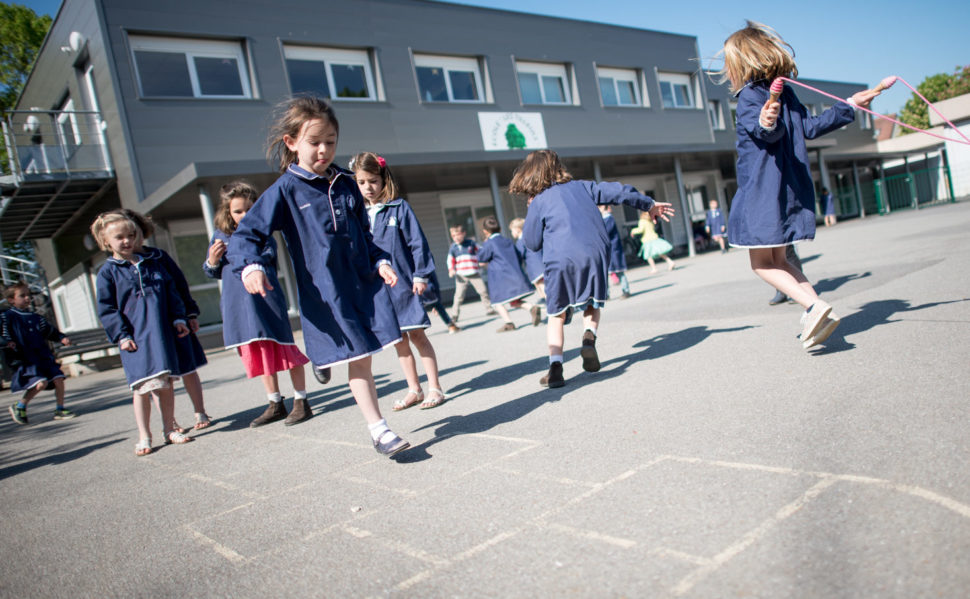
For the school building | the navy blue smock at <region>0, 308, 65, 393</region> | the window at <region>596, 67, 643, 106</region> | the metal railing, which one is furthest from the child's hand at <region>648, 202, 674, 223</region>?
the window at <region>596, 67, 643, 106</region>

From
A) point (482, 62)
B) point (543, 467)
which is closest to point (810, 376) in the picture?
point (543, 467)

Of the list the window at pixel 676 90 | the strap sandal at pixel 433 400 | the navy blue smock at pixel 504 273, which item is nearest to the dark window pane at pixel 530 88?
the window at pixel 676 90

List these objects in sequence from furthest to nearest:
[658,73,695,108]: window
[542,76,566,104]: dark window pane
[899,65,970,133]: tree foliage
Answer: [899,65,970,133]: tree foliage < [658,73,695,108]: window < [542,76,566,104]: dark window pane

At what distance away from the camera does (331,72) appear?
16.8 meters

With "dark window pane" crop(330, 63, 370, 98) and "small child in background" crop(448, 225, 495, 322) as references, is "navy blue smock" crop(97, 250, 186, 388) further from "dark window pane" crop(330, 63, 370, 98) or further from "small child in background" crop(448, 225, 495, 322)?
"dark window pane" crop(330, 63, 370, 98)

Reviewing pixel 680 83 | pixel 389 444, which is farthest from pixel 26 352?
pixel 680 83

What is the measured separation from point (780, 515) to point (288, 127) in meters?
2.72

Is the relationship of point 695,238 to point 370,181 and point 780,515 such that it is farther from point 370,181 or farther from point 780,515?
point 780,515

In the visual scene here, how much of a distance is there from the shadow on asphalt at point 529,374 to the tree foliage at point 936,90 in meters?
63.9

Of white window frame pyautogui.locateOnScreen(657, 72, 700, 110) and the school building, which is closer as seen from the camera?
the school building

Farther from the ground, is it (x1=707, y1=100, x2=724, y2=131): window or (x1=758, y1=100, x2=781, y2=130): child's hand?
(x1=707, y1=100, x2=724, y2=131): window

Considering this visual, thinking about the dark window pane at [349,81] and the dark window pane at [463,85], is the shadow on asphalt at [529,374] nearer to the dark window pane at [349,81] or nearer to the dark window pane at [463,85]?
the dark window pane at [349,81]

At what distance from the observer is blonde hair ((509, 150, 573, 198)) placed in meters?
4.46

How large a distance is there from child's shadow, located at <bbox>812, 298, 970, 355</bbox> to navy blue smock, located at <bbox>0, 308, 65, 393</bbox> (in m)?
8.13
